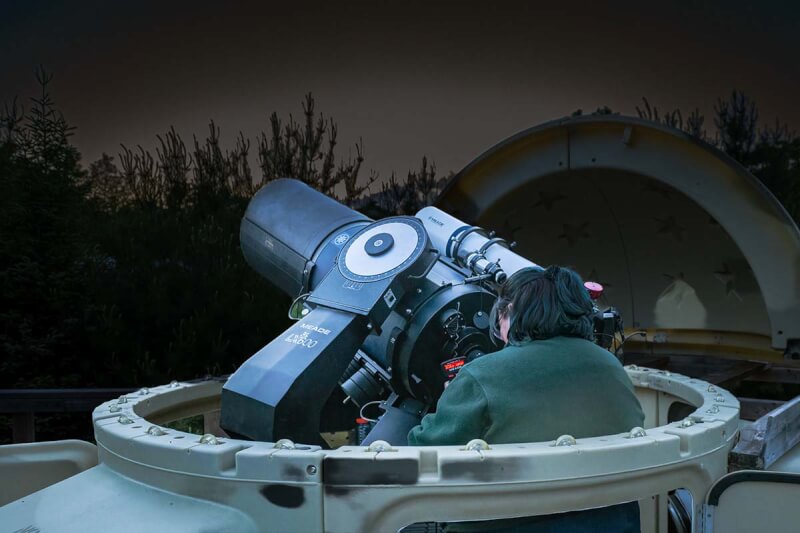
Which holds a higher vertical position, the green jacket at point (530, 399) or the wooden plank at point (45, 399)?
the green jacket at point (530, 399)

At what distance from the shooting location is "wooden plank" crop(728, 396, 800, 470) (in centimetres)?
214

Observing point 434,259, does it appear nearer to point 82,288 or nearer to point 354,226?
point 354,226

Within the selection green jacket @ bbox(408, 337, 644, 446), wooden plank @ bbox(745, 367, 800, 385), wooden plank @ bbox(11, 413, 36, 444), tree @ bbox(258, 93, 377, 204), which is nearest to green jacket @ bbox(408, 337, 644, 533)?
green jacket @ bbox(408, 337, 644, 446)

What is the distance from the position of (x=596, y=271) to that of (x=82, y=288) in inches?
198

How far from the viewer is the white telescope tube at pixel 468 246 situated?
3098 mm

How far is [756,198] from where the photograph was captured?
485 centimetres

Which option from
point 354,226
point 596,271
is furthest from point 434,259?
point 596,271

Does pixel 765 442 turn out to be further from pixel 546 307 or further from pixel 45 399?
pixel 45 399

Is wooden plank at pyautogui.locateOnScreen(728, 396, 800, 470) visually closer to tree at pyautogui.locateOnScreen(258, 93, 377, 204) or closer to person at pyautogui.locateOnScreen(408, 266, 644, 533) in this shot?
person at pyautogui.locateOnScreen(408, 266, 644, 533)

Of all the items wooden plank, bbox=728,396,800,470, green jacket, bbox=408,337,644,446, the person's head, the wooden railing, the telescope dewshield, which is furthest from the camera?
the wooden railing

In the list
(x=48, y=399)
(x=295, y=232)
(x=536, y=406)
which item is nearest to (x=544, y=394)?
(x=536, y=406)

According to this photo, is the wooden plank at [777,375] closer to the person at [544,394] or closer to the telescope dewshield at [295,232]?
the telescope dewshield at [295,232]

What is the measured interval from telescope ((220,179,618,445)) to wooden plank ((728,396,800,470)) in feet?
2.64

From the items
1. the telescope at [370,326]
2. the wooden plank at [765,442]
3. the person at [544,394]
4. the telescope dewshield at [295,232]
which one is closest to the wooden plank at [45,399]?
the telescope dewshield at [295,232]
